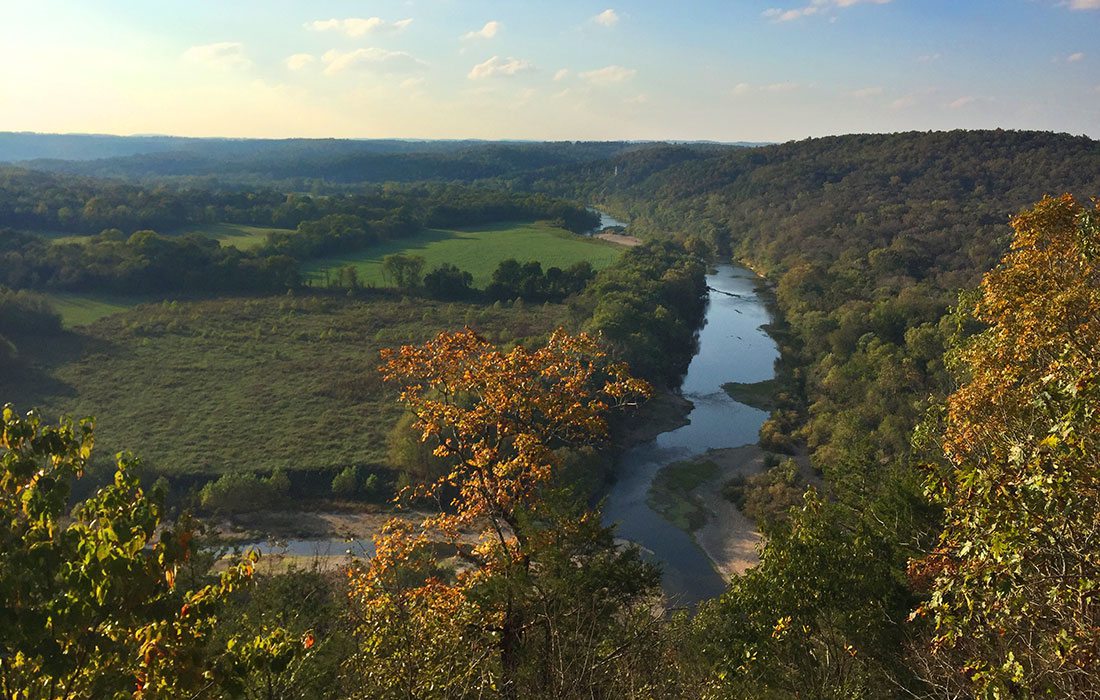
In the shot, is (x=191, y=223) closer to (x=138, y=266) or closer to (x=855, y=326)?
(x=138, y=266)

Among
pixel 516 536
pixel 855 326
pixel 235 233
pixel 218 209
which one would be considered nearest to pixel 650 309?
pixel 855 326

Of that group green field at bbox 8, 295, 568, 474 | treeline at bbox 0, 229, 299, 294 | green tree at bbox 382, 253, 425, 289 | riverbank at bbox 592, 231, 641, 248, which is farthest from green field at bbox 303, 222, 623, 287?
green field at bbox 8, 295, 568, 474

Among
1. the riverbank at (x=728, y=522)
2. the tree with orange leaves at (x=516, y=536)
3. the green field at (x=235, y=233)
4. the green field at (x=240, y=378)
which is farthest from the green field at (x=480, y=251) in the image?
the tree with orange leaves at (x=516, y=536)

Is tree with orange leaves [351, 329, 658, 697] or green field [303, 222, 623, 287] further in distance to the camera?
green field [303, 222, 623, 287]

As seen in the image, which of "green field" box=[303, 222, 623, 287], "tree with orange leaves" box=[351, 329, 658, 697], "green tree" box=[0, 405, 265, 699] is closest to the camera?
"green tree" box=[0, 405, 265, 699]

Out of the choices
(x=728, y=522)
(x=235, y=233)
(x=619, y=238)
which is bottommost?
(x=728, y=522)

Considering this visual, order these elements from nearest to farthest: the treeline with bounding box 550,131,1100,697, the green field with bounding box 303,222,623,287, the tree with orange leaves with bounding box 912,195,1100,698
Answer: the tree with orange leaves with bounding box 912,195,1100,698 < the treeline with bounding box 550,131,1100,697 < the green field with bounding box 303,222,623,287

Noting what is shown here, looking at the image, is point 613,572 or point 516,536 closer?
point 516,536

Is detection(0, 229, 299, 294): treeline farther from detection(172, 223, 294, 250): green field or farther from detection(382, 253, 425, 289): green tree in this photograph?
detection(382, 253, 425, 289): green tree

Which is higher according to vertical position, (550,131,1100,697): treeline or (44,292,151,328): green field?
(550,131,1100,697): treeline
